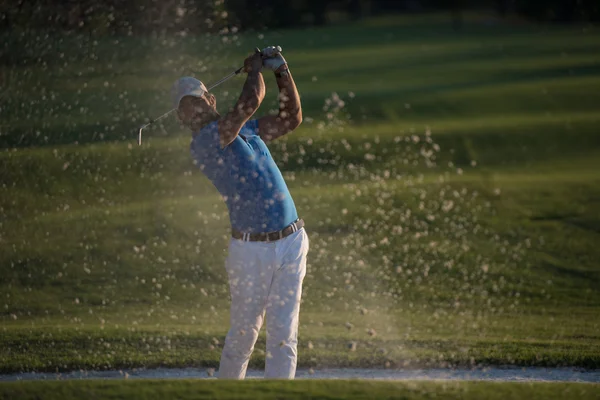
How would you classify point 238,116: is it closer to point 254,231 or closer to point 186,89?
point 186,89

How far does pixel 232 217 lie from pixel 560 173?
14.9 meters

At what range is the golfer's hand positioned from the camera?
7.46 meters

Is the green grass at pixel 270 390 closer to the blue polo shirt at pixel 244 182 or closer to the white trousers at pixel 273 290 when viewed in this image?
the white trousers at pixel 273 290

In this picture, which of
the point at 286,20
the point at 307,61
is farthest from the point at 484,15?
the point at 307,61

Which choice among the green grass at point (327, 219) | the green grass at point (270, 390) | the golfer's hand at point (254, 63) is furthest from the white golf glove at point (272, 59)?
the green grass at point (327, 219)

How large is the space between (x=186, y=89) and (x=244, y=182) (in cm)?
66

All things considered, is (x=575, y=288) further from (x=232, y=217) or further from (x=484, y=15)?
(x=484, y=15)

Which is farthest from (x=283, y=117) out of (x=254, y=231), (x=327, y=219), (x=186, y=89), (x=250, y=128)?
(x=327, y=219)

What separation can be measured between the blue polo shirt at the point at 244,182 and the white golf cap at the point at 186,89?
0.22 m

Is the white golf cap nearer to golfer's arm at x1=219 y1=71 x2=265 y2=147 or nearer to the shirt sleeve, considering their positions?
golfer's arm at x1=219 y1=71 x2=265 y2=147

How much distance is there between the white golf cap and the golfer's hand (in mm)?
309

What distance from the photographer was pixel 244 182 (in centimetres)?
732

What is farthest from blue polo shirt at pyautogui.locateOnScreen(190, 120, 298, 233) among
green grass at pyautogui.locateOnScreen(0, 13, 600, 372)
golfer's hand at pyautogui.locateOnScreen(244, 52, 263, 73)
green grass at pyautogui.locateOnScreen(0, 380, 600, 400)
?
green grass at pyautogui.locateOnScreen(0, 13, 600, 372)

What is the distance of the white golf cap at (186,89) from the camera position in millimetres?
7340
